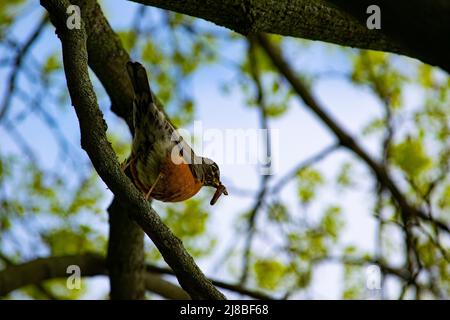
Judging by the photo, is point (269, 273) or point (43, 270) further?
point (269, 273)

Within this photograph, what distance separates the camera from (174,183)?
4.59 meters

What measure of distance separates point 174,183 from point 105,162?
1542mm

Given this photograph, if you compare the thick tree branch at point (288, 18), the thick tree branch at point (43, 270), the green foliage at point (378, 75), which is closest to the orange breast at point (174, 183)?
the thick tree branch at point (288, 18)

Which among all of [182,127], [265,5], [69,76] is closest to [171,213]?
[182,127]

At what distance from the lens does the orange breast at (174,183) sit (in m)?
4.55

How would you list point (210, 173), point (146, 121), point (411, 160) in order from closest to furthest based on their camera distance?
point (146, 121), point (210, 173), point (411, 160)

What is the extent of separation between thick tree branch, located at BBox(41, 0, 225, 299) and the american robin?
1187mm

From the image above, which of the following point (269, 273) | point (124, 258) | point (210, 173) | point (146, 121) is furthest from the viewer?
point (269, 273)

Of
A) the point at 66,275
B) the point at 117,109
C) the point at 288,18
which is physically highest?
the point at 288,18

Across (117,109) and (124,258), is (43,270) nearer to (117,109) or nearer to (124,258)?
(124,258)

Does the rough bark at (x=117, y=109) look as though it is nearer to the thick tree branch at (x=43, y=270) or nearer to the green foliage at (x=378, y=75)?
the thick tree branch at (x=43, y=270)

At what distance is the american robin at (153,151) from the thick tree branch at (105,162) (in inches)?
46.8

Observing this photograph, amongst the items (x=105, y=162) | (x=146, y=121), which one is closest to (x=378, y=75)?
(x=146, y=121)
